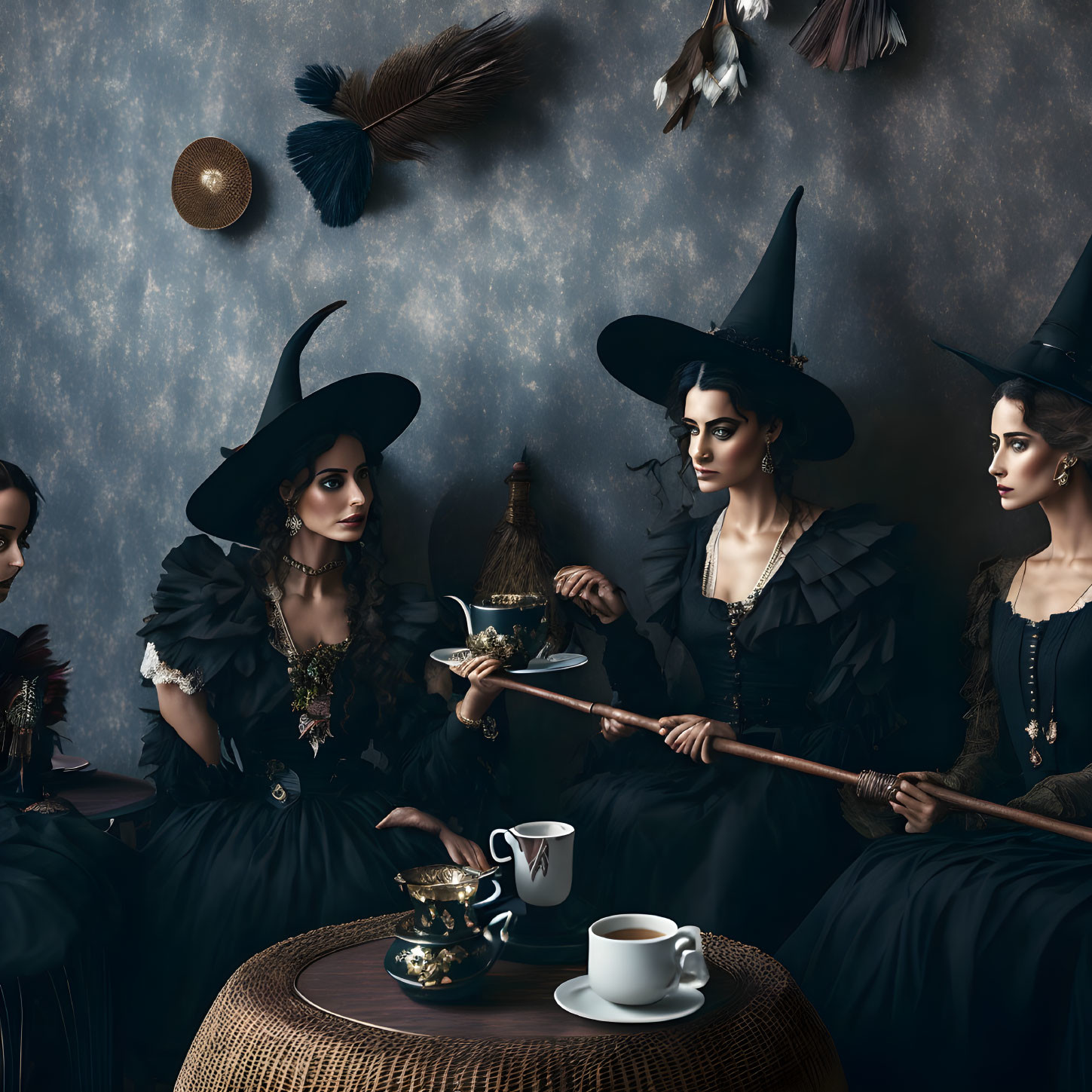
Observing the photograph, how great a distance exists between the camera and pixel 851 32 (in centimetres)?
221

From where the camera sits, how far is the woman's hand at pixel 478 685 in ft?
6.84

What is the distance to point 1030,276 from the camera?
2.17 meters

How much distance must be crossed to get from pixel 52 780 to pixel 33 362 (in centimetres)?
113

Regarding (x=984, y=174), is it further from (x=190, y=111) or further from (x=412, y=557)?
(x=190, y=111)

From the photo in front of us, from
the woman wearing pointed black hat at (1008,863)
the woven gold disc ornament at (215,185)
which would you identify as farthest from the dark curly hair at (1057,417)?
the woven gold disc ornament at (215,185)

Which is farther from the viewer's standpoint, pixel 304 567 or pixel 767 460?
pixel 304 567

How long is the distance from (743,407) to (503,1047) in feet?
4.21

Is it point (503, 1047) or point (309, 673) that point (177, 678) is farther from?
point (503, 1047)

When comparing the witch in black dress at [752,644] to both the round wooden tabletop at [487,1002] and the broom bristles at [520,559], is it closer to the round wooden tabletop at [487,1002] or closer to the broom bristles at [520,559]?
the broom bristles at [520,559]

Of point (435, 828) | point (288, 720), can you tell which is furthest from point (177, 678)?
point (435, 828)

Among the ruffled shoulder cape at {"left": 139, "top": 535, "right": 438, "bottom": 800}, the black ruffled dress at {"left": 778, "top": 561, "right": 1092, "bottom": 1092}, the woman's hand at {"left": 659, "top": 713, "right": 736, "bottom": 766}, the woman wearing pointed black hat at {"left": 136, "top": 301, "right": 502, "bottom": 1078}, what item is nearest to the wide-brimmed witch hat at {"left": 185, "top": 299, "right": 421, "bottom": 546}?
the woman wearing pointed black hat at {"left": 136, "top": 301, "right": 502, "bottom": 1078}

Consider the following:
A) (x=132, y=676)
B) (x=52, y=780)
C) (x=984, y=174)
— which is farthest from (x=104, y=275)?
(x=984, y=174)

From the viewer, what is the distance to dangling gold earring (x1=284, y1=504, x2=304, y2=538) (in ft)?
7.41

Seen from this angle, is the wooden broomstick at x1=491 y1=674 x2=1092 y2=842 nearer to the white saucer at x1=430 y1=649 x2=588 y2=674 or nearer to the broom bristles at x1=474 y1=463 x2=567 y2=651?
the white saucer at x1=430 y1=649 x2=588 y2=674
